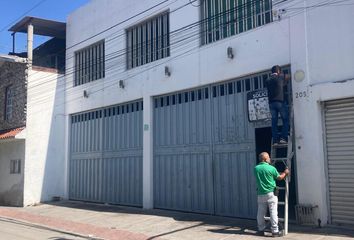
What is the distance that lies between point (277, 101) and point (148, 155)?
578 cm

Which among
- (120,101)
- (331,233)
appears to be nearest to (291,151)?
(331,233)

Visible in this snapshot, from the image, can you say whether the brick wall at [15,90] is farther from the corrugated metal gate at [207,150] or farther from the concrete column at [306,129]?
the concrete column at [306,129]

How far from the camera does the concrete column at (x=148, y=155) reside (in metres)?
14.1

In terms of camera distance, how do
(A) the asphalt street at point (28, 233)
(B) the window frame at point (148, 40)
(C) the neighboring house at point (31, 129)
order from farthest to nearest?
1. (C) the neighboring house at point (31, 129)
2. (B) the window frame at point (148, 40)
3. (A) the asphalt street at point (28, 233)

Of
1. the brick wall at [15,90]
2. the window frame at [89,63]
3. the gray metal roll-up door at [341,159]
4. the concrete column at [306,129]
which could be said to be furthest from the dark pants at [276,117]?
the brick wall at [15,90]

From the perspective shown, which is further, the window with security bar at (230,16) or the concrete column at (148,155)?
the concrete column at (148,155)

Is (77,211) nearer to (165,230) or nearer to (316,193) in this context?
(165,230)

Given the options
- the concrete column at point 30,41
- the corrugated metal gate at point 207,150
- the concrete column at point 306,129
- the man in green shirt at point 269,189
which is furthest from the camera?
the concrete column at point 30,41

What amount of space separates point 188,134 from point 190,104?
934 millimetres

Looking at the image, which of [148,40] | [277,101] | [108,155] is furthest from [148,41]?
[277,101]

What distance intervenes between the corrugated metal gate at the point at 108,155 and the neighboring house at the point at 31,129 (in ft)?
2.82

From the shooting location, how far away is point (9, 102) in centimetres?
1962

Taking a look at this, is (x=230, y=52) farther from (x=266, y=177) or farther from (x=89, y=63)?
(x=89, y=63)

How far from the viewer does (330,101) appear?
966 centimetres
